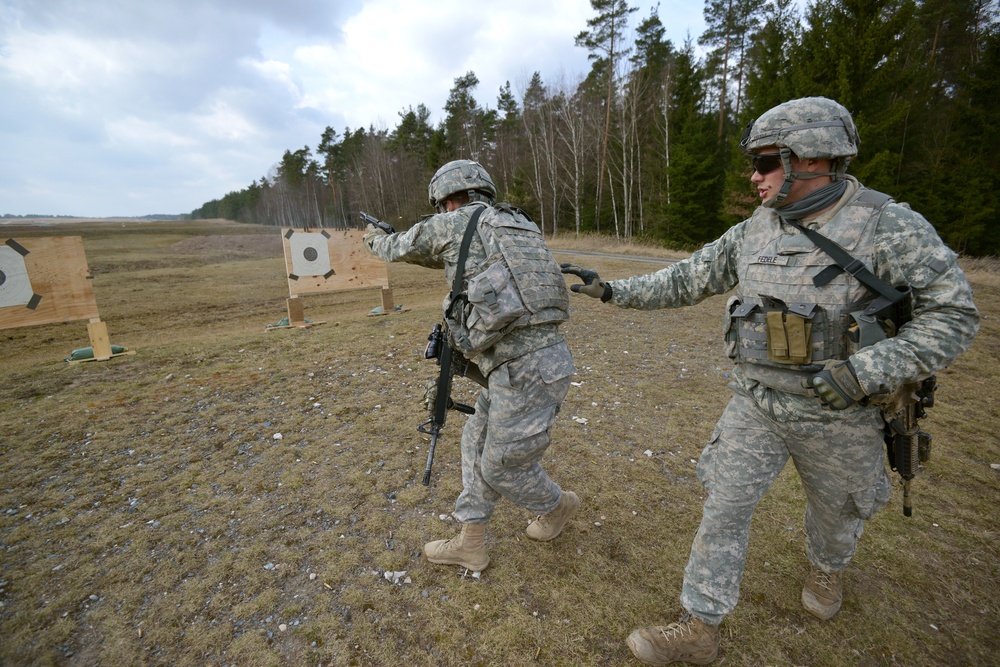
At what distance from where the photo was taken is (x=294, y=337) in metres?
7.97

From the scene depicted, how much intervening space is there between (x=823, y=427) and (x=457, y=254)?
6.35 ft

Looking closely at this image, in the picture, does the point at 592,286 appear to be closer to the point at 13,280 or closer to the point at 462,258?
the point at 462,258

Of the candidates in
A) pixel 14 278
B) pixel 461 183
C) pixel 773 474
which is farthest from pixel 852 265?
pixel 14 278

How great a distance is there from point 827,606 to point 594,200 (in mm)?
31969

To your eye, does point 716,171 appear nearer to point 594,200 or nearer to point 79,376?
point 594,200

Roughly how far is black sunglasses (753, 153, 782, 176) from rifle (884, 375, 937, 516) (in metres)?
1.14

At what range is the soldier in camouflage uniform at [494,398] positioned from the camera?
2.37 metres

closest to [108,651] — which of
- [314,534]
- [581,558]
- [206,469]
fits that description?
[314,534]

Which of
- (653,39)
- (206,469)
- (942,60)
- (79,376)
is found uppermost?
(653,39)

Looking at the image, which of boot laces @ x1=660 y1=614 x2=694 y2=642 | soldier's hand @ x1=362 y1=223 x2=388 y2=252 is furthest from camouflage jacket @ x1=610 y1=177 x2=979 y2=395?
soldier's hand @ x1=362 y1=223 x2=388 y2=252

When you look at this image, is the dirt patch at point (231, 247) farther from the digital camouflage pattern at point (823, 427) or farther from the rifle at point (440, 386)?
the digital camouflage pattern at point (823, 427)

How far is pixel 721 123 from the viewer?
25.5 m

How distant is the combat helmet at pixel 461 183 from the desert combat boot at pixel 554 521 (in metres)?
2.00

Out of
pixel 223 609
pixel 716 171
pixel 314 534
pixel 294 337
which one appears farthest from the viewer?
pixel 716 171
